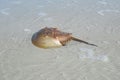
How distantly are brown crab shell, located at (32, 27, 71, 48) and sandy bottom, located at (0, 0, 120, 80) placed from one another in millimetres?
106

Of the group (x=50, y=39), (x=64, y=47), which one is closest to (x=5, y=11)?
(x=50, y=39)

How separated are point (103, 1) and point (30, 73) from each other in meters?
4.23

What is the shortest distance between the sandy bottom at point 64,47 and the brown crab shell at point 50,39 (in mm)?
106

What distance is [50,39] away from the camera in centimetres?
485

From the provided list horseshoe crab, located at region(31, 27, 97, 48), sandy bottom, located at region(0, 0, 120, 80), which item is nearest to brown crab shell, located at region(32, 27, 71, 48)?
horseshoe crab, located at region(31, 27, 97, 48)

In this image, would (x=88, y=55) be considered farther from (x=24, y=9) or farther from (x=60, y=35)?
(x=24, y=9)

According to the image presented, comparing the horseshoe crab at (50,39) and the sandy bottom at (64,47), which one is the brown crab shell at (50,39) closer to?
the horseshoe crab at (50,39)

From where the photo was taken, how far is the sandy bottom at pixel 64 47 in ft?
13.7

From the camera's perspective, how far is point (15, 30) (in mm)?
5758

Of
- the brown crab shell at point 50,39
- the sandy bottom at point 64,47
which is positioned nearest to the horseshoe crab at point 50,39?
the brown crab shell at point 50,39

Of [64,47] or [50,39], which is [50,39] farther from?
[64,47]

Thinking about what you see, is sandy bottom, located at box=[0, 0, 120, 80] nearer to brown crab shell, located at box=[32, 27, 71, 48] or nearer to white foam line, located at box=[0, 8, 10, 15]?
white foam line, located at box=[0, 8, 10, 15]

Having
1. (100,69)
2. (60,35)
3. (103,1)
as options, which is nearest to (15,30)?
(60,35)

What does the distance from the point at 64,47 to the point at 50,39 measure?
13.7 inches
